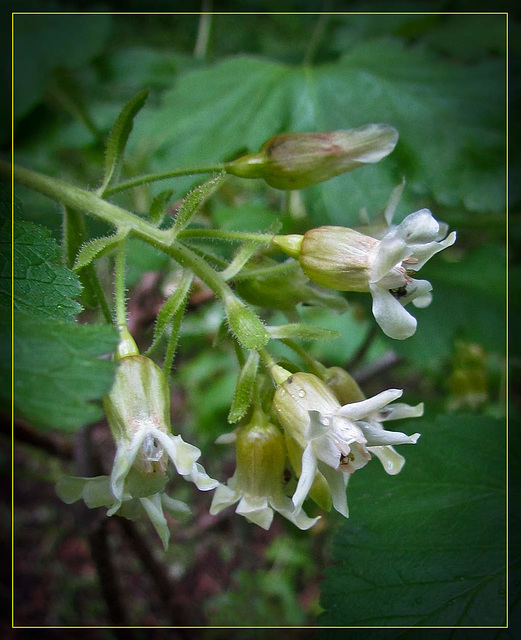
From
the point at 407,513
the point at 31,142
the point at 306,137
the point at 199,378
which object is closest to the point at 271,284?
the point at 306,137

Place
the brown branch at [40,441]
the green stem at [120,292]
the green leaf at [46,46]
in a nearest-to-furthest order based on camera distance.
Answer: the green stem at [120,292] → the green leaf at [46,46] → the brown branch at [40,441]

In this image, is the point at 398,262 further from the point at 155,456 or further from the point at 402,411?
the point at 155,456

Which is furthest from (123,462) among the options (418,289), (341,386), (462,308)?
(462,308)

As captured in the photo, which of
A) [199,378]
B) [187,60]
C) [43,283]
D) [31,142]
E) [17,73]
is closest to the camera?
[43,283]


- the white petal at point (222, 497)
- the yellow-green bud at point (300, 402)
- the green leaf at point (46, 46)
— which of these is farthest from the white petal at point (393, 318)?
the green leaf at point (46, 46)

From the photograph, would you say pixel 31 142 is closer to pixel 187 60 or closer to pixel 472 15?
pixel 187 60

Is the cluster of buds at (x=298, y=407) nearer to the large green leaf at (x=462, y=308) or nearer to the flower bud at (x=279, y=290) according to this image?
the flower bud at (x=279, y=290)
